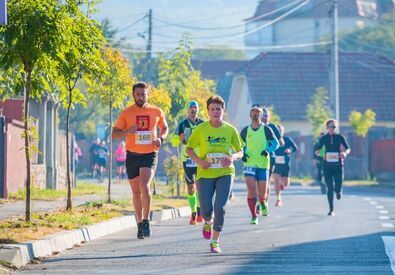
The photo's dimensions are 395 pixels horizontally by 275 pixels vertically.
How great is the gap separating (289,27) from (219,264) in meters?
130

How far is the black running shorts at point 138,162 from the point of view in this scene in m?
16.8

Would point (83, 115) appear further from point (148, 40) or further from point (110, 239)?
A: point (110, 239)

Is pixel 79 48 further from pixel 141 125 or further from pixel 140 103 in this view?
pixel 141 125

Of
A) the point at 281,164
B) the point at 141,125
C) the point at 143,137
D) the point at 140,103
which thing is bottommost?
the point at 281,164

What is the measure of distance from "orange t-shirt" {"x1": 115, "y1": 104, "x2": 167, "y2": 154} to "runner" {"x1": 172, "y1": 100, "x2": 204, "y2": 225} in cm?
289

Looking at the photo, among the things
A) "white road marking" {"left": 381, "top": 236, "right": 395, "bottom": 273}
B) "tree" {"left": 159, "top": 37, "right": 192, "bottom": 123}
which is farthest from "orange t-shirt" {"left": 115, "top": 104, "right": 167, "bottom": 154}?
"tree" {"left": 159, "top": 37, "right": 192, "bottom": 123}

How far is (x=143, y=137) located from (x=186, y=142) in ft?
10.8

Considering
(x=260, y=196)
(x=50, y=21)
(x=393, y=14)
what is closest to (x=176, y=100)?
(x=260, y=196)

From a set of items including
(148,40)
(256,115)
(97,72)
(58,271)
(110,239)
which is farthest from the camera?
(148,40)

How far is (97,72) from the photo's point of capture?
18.6m

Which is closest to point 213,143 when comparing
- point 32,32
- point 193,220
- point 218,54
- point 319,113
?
point 32,32

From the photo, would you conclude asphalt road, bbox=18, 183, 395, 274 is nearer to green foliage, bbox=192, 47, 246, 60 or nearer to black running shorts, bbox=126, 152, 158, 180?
black running shorts, bbox=126, 152, 158, 180

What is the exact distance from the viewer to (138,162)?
16.8 m

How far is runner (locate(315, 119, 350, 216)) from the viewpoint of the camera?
23.7 meters
